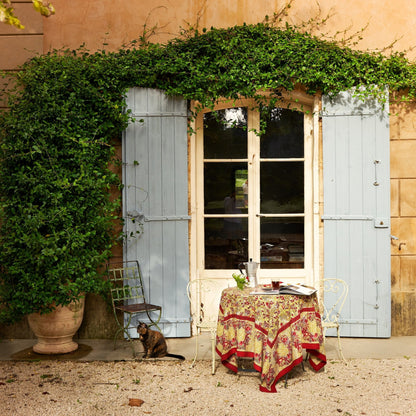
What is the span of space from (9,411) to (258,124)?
348cm

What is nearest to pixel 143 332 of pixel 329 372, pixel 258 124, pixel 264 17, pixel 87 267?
pixel 87 267

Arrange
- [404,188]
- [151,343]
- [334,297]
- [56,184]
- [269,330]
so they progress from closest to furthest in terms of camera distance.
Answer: [269,330] → [151,343] → [56,184] → [334,297] → [404,188]

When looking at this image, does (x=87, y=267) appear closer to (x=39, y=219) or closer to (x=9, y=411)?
(x=39, y=219)

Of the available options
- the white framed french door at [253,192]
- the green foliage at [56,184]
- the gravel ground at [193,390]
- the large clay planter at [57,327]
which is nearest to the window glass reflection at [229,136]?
the white framed french door at [253,192]

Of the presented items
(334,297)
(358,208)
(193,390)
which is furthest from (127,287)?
(358,208)

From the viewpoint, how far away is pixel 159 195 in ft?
17.3

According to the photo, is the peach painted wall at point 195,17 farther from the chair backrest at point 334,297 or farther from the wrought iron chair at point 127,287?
the chair backrest at point 334,297

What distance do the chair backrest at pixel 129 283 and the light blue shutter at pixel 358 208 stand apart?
1.85 metres

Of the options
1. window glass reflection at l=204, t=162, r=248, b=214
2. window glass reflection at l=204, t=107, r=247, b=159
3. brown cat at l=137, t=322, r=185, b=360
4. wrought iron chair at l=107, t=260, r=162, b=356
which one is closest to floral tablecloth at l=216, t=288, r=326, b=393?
brown cat at l=137, t=322, r=185, b=360

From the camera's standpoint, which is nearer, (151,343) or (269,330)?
(269,330)

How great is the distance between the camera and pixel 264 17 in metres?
5.34

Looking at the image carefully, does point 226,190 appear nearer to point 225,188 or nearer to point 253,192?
point 225,188

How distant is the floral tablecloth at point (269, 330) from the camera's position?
3791mm

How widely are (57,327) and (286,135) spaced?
294 cm
